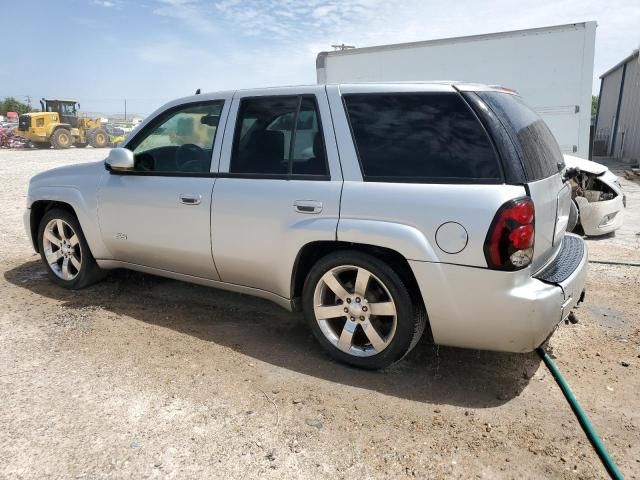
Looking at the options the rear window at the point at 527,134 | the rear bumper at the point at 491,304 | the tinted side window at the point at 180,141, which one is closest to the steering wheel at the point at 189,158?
the tinted side window at the point at 180,141

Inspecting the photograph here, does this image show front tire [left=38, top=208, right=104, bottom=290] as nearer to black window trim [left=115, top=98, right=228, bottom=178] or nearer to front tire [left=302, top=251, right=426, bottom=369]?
black window trim [left=115, top=98, right=228, bottom=178]

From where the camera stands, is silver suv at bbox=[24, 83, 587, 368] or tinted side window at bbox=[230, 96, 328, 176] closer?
silver suv at bbox=[24, 83, 587, 368]

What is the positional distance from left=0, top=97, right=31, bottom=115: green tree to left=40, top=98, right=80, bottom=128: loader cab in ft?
99.8

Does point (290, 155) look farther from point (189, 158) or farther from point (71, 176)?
point (71, 176)

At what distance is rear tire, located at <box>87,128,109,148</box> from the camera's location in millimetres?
30712

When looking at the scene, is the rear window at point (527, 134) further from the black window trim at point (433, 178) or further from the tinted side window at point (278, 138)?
the tinted side window at point (278, 138)

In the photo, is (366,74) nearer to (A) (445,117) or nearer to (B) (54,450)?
(A) (445,117)

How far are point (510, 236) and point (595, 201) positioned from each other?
4873 millimetres

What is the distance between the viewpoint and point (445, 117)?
9.60 feet

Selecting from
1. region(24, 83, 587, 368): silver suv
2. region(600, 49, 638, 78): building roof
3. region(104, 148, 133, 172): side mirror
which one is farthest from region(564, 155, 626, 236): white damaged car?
region(600, 49, 638, 78): building roof

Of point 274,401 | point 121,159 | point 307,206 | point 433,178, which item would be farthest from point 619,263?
point 121,159

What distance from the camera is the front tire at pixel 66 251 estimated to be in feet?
15.1

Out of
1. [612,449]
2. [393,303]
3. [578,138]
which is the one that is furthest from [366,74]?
[612,449]

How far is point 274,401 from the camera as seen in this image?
116 inches
